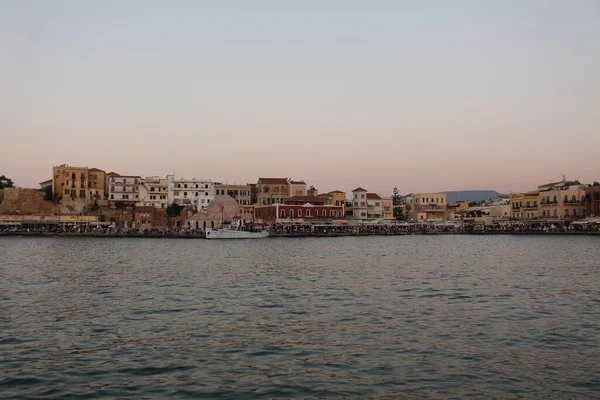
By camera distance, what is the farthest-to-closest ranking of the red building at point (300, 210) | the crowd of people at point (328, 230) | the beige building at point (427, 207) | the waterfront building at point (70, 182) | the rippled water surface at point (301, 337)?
1. the beige building at point (427, 207)
2. the waterfront building at point (70, 182)
3. the red building at point (300, 210)
4. the crowd of people at point (328, 230)
5. the rippled water surface at point (301, 337)

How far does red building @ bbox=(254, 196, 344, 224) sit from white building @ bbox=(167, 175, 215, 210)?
10549 millimetres

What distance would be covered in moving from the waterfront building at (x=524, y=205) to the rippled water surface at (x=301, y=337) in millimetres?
70338

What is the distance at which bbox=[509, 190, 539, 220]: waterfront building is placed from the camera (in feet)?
305

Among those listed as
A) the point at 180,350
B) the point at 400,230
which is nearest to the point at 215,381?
the point at 180,350

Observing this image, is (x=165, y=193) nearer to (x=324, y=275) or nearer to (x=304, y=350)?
(x=324, y=275)

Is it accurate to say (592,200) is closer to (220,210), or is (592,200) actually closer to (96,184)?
(220,210)

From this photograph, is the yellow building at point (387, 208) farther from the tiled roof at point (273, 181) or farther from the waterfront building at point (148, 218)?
the waterfront building at point (148, 218)

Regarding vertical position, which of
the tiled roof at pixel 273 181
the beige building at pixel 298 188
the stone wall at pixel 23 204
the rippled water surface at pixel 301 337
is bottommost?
the rippled water surface at pixel 301 337

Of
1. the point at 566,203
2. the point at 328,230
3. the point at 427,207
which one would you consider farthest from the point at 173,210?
the point at 566,203

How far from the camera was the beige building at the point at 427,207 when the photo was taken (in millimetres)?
104500

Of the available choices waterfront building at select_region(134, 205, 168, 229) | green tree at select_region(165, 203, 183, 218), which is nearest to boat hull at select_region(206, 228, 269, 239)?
waterfront building at select_region(134, 205, 168, 229)

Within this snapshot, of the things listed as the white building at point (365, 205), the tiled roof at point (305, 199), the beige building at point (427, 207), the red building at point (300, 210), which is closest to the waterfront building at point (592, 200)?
the beige building at point (427, 207)

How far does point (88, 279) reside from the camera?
27125mm

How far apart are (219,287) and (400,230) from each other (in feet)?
226
